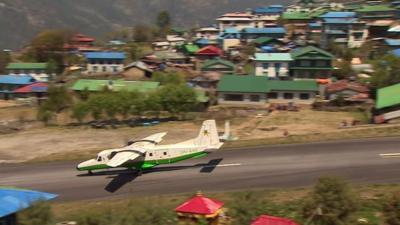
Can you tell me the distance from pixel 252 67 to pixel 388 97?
36.0 metres

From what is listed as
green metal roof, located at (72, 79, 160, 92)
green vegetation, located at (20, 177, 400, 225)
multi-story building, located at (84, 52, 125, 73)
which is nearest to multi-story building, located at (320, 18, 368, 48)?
multi-story building, located at (84, 52, 125, 73)

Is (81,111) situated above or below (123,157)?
above

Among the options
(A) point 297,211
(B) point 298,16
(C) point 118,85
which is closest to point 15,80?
(C) point 118,85

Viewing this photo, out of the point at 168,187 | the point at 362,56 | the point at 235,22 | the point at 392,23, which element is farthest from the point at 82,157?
the point at 235,22

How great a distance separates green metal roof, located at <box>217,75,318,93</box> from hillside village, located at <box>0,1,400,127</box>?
131mm

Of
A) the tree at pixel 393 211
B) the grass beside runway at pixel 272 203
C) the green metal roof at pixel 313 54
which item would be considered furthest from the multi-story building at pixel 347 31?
the tree at pixel 393 211

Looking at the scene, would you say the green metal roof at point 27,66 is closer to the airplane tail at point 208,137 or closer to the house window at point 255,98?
the house window at point 255,98

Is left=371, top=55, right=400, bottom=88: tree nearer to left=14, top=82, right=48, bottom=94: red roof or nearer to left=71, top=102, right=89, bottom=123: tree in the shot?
left=71, top=102, right=89, bottom=123: tree

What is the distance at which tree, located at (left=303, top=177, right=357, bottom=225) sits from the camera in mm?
19531

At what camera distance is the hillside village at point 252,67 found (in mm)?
58919

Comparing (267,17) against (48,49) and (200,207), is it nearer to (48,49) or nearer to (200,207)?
(48,49)

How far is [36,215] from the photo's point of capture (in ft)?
61.4

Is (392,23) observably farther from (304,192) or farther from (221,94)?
(304,192)

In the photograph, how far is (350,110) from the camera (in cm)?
5538
